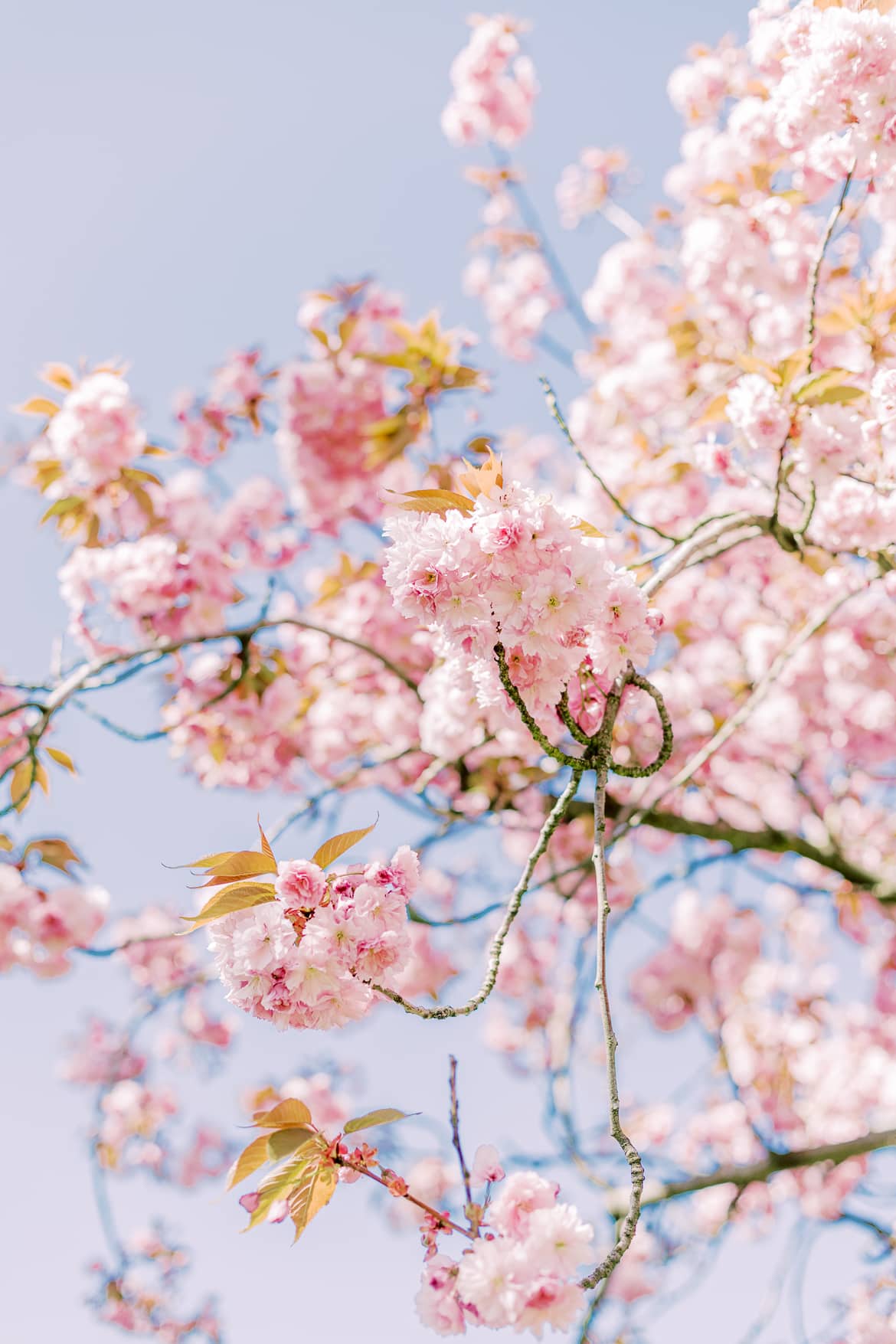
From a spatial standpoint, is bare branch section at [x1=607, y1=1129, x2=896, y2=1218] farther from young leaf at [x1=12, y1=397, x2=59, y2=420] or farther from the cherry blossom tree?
young leaf at [x1=12, y1=397, x2=59, y2=420]

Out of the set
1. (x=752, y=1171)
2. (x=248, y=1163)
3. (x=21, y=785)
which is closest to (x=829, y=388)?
(x=248, y=1163)

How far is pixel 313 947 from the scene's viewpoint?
49.8 inches

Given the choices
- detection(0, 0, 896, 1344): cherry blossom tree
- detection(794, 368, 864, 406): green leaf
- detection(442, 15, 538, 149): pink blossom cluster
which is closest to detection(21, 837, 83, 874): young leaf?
detection(0, 0, 896, 1344): cherry blossom tree

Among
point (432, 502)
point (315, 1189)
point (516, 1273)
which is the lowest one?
point (516, 1273)

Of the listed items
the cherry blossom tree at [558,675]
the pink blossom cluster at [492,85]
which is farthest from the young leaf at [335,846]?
the pink blossom cluster at [492,85]

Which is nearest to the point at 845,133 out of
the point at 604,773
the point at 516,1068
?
the point at 604,773

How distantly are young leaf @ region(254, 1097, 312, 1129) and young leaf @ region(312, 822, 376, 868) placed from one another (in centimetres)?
32

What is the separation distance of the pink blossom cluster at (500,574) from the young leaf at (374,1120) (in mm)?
644

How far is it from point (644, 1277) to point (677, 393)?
5.41 meters

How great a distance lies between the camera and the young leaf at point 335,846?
4.34 ft

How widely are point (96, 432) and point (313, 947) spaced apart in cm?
238

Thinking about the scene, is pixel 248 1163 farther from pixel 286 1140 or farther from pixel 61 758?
pixel 61 758

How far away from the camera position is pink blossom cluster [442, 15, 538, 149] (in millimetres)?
5715

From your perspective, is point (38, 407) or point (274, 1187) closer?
point (274, 1187)
